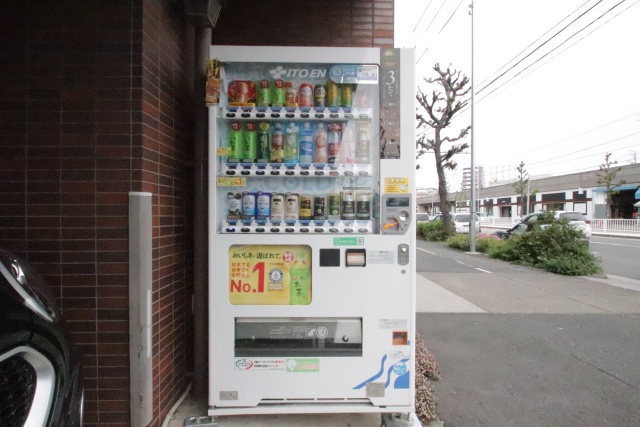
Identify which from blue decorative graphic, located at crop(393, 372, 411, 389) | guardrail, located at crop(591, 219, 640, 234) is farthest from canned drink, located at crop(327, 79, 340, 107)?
guardrail, located at crop(591, 219, 640, 234)

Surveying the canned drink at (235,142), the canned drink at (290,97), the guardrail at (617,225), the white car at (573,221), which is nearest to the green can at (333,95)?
the canned drink at (290,97)

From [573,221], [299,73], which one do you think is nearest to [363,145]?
[299,73]

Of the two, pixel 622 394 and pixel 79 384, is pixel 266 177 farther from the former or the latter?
pixel 622 394

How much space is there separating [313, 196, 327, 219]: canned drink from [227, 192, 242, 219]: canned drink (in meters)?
0.56

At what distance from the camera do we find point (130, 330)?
244cm

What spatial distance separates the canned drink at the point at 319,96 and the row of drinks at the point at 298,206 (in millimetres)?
679

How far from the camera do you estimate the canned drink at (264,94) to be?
9.43ft

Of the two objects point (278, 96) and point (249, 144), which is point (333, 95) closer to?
point (278, 96)

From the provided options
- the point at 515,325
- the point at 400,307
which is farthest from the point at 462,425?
the point at 515,325

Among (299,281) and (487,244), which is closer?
(299,281)

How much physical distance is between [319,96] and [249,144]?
0.64m

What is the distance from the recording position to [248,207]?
2811mm

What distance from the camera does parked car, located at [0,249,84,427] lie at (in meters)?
1.48

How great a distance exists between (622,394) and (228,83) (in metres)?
4.35
